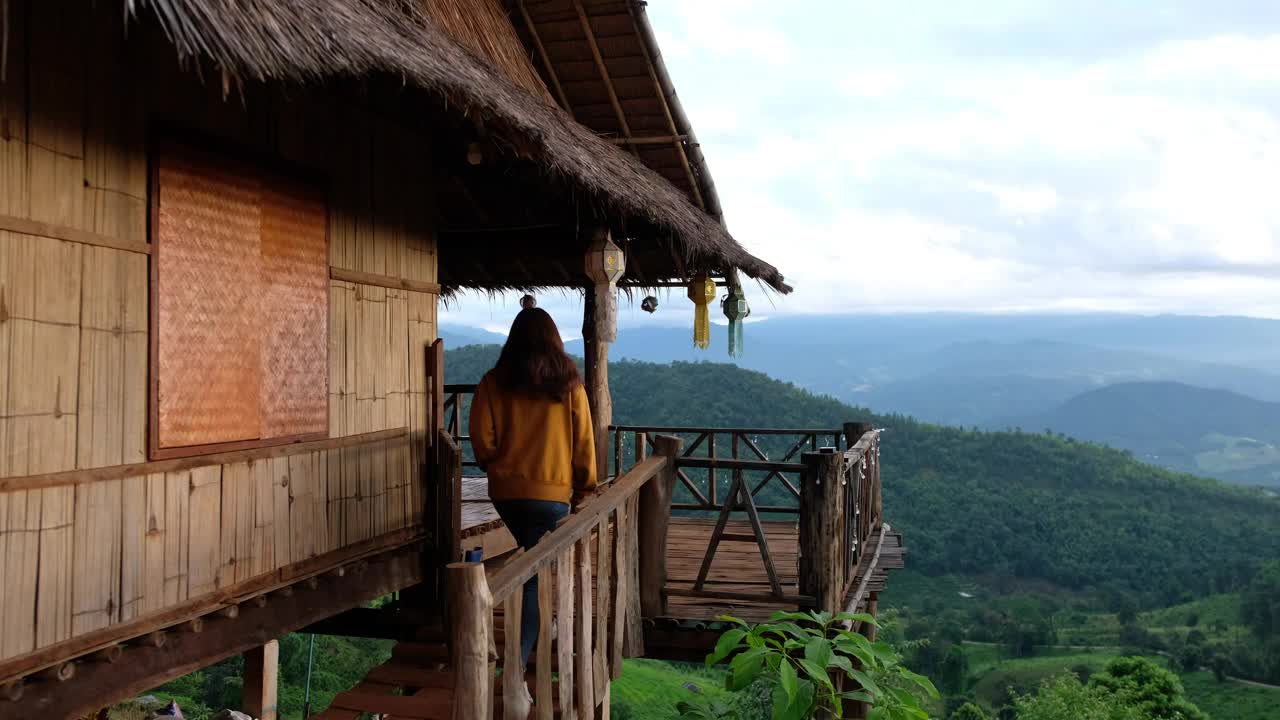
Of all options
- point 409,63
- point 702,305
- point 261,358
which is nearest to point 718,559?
point 702,305

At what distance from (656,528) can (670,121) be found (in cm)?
418

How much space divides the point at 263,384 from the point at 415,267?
147 cm

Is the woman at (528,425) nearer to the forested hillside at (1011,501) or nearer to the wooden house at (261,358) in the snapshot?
the wooden house at (261,358)

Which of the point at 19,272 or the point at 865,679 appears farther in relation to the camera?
the point at 865,679

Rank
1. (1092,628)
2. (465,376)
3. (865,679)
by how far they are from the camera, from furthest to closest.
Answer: (465,376) < (1092,628) < (865,679)

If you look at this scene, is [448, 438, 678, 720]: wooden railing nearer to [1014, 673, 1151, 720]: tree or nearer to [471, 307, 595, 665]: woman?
[471, 307, 595, 665]: woman

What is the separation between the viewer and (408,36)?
14.5ft

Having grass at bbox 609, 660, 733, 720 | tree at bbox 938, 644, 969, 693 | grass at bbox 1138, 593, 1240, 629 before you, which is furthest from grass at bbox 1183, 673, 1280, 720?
grass at bbox 609, 660, 733, 720

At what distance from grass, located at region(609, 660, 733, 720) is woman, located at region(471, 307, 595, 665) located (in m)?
15.5

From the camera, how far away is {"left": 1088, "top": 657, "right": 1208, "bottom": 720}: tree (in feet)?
82.7


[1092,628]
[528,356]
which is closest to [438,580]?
[528,356]

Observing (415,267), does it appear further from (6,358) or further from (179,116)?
(6,358)

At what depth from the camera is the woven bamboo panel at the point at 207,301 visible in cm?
383

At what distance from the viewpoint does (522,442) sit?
160 inches
